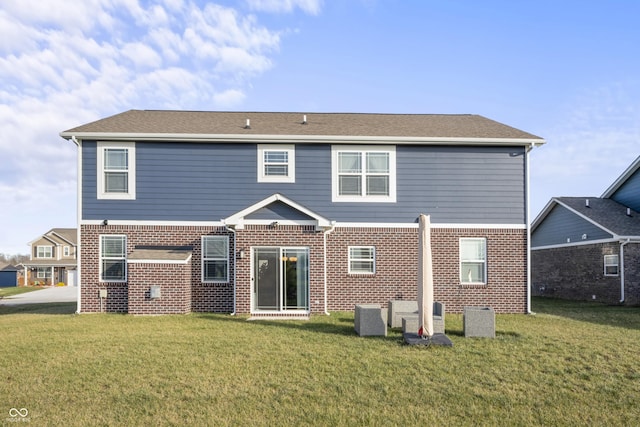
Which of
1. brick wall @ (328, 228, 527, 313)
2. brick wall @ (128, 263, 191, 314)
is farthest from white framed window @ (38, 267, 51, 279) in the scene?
brick wall @ (328, 228, 527, 313)

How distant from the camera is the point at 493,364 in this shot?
8.61 m

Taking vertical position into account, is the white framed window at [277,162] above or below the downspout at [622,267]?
above

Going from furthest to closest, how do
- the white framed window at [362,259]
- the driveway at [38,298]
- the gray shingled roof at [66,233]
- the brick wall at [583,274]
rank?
the gray shingled roof at [66,233], the driveway at [38,298], the brick wall at [583,274], the white framed window at [362,259]

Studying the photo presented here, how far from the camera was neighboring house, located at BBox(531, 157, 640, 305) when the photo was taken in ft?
65.7

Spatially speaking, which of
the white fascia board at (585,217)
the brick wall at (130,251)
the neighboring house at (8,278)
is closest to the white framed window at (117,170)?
the brick wall at (130,251)

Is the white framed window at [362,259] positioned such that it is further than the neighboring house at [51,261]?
No

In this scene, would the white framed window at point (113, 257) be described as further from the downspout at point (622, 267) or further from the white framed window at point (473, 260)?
the downspout at point (622, 267)

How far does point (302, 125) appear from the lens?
1748cm

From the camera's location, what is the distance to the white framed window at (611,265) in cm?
2033

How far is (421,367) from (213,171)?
10.2 m

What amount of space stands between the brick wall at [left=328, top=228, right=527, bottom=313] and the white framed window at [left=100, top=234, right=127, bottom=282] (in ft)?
21.8

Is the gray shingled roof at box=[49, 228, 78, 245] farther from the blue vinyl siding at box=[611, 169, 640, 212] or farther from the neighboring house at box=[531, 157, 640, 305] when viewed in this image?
the blue vinyl siding at box=[611, 169, 640, 212]

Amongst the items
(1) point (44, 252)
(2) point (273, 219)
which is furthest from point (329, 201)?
(1) point (44, 252)
